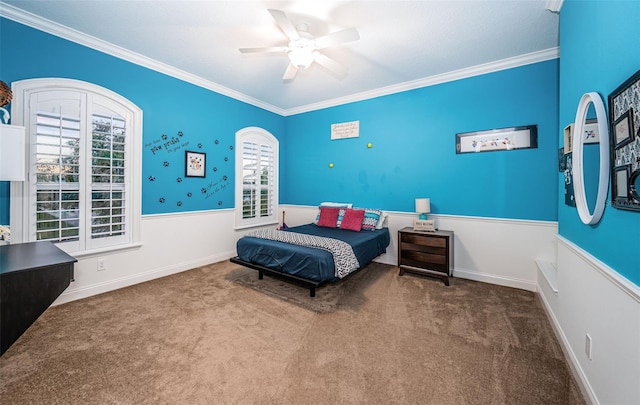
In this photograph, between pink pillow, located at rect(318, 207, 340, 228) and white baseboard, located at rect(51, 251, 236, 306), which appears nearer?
white baseboard, located at rect(51, 251, 236, 306)

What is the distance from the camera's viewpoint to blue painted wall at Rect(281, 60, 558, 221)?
3145 mm

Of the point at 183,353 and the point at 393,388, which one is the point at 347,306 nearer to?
the point at 393,388

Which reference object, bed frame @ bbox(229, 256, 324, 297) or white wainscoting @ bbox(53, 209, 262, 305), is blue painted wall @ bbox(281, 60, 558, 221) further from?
bed frame @ bbox(229, 256, 324, 297)

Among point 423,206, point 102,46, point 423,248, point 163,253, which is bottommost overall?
point 163,253

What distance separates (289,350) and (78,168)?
3013mm

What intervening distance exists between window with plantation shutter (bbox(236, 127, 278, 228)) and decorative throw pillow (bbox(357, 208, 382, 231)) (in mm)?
2083

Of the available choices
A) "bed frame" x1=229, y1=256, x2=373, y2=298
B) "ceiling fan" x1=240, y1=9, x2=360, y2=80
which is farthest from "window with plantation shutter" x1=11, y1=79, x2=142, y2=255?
"ceiling fan" x1=240, y1=9, x2=360, y2=80

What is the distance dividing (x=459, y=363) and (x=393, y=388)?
59cm

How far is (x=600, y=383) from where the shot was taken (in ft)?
4.52

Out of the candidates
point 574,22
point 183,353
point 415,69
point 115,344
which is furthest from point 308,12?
point 115,344

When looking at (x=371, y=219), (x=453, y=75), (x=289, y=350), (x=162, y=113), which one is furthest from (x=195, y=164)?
(x=453, y=75)

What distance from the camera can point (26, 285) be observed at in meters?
1.44

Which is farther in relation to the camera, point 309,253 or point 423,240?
point 423,240

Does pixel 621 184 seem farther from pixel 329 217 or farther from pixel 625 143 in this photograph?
pixel 329 217
